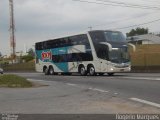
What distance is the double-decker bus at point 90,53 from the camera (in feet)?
114

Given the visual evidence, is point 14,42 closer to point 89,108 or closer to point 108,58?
point 108,58

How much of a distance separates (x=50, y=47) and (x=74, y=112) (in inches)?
1234

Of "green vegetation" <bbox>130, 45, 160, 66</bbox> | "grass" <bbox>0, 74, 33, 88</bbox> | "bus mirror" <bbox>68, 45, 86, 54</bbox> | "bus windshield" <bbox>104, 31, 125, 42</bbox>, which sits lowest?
"grass" <bbox>0, 74, 33, 88</bbox>

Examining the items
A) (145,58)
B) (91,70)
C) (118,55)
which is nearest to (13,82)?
(118,55)

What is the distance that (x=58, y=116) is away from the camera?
1134cm

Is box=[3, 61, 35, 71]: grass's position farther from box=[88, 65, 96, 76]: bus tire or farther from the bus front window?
the bus front window

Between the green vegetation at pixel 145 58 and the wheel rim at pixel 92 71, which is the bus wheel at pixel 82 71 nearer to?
the wheel rim at pixel 92 71

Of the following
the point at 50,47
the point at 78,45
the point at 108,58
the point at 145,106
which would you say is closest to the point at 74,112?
the point at 145,106

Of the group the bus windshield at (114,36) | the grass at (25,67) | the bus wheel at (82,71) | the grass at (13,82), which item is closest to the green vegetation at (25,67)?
the grass at (25,67)

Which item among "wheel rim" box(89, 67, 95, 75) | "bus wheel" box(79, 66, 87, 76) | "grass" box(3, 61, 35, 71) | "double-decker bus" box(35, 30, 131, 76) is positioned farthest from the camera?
"grass" box(3, 61, 35, 71)

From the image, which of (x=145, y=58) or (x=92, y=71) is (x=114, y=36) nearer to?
(x=92, y=71)

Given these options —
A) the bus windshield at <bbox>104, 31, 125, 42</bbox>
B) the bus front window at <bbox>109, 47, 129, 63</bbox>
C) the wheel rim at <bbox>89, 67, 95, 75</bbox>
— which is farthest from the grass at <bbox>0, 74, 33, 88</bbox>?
the wheel rim at <bbox>89, 67, 95, 75</bbox>

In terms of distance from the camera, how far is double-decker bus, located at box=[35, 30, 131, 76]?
3478 cm

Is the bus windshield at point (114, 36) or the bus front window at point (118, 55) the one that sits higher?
the bus windshield at point (114, 36)
